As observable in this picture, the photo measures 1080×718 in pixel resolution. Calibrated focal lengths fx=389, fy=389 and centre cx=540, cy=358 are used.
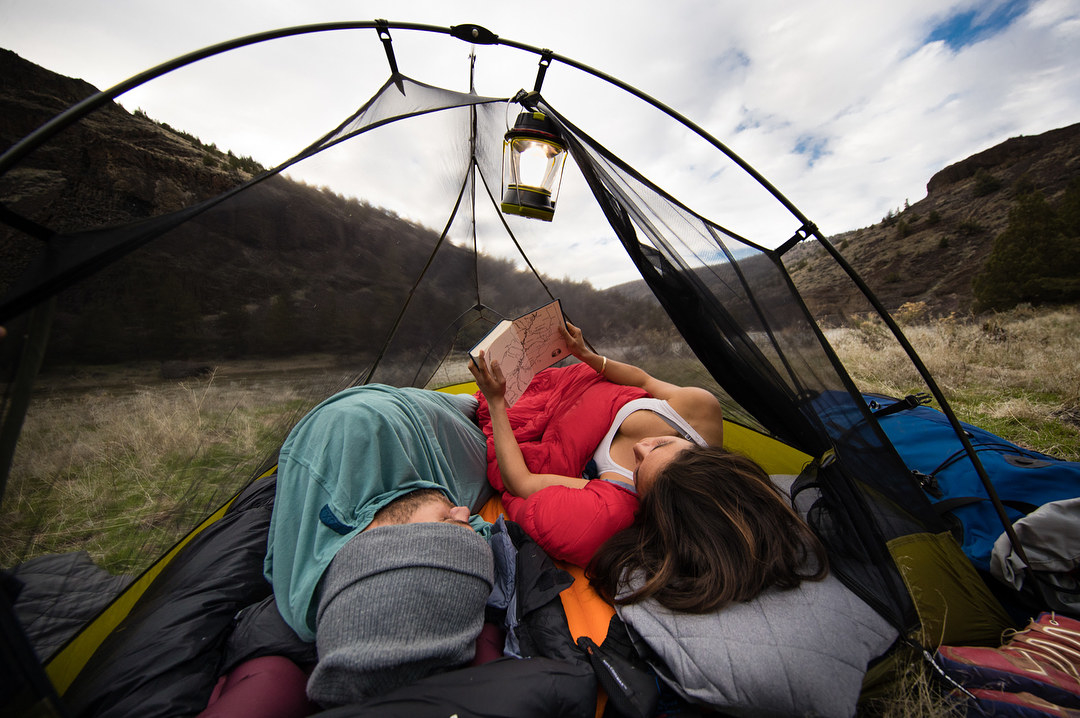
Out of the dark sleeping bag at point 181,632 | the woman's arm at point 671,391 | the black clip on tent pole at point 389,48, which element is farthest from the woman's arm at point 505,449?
the black clip on tent pole at point 389,48

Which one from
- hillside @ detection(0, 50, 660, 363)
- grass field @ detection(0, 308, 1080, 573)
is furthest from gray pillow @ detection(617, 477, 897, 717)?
hillside @ detection(0, 50, 660, 363)

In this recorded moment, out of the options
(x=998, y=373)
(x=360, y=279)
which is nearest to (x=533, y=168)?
(x=360, y=279)

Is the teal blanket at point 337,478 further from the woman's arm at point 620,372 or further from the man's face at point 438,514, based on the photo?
the woman's arm at point 620,372

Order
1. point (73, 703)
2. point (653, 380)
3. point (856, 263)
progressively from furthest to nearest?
1. point (856, 263)
2. point (653, 380)
3. point (73, 703)

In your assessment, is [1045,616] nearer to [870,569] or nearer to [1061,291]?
[870,569]

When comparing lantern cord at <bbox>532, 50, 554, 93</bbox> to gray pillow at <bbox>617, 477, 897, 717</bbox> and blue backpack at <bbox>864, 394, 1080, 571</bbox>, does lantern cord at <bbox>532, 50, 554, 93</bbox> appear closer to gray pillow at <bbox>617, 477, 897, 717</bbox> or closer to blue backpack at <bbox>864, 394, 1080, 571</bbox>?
gray pillow at <bbox>617, 477, 897, 717</bbox>

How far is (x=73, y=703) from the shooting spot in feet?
2.74

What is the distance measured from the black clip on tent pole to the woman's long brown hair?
73.7 inches

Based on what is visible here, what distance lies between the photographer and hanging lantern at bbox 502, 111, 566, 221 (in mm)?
1414

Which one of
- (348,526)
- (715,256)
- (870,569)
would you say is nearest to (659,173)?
(715,256)

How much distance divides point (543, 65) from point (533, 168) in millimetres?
357

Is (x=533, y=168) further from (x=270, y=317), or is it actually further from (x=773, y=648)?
(x=773, y=648)

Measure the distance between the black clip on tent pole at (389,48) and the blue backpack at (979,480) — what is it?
2627 mm

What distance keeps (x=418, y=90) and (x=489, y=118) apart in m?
0.44
